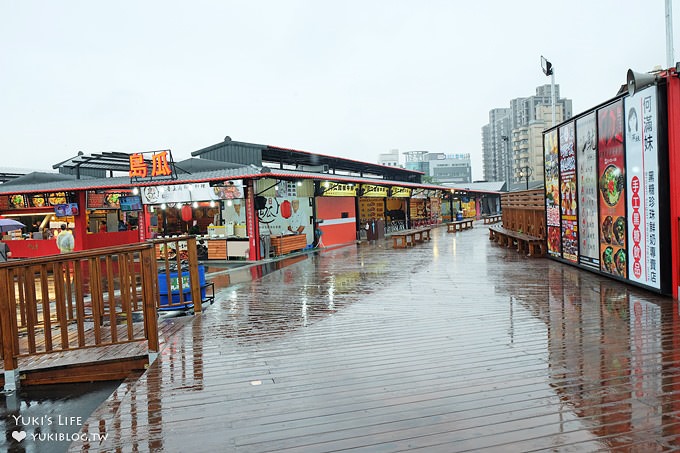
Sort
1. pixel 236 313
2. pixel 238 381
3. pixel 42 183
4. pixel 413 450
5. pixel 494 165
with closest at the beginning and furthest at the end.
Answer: pixel 413 450
pixel 238 381
pixel 236 313
pixel 42 183
pixel 494 165

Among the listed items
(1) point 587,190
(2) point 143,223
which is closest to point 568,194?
(1) point 587,190

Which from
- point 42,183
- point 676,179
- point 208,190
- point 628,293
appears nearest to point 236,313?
point 628,293

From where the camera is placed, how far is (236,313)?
8.16 metres

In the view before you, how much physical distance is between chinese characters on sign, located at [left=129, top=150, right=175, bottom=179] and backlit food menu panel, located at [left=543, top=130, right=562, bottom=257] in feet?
42.1

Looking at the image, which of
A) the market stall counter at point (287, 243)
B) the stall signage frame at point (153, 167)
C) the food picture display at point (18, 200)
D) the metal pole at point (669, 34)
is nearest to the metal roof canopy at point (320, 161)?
the market stall counter at point (287, 243)

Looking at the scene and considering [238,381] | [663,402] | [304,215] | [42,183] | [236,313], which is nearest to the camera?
[663,402]

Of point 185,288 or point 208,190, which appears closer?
point 185,288

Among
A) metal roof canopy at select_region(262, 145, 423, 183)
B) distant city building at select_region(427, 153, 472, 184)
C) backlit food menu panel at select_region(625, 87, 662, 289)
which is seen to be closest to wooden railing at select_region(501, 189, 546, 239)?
backlit food menu panel at select_region(625, 87, 662, 289)

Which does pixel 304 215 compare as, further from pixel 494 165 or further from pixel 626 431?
pixel 494 165

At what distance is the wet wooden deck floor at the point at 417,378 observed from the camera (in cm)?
345

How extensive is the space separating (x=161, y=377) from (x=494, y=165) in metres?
150

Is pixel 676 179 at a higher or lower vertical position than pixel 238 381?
higher

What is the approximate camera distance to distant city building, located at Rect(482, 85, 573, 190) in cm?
8487

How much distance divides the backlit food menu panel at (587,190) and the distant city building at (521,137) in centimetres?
3784
